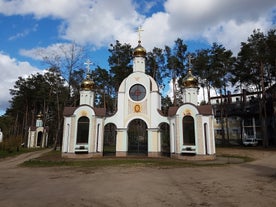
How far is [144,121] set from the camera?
20719 mm

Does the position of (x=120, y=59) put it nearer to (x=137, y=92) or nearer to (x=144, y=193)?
(x=137, y=92)

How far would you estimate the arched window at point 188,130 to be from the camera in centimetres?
1838

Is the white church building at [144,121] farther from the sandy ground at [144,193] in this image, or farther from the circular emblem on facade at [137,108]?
the sandy ground at [144,193]

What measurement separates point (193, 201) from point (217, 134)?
46.7 meters

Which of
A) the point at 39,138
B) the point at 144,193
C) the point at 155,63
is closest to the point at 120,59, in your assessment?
the point at 155,63

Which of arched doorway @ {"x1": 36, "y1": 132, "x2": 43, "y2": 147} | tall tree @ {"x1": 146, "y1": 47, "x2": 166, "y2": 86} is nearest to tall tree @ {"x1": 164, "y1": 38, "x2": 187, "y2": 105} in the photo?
tall tree @ {"x1": 146, "y1": 47, "x2": 166, "y2": 86}

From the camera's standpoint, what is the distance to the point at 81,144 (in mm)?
19625

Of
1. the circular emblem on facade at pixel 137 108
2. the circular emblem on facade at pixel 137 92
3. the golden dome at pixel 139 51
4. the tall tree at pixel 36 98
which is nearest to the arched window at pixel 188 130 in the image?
the circular emblem on facade at pixel 137 108

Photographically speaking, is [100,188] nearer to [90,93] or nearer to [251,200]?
[251,200]

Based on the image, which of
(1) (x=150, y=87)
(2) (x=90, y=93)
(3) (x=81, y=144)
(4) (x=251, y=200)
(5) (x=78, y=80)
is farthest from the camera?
(5) (x=78, y=80)

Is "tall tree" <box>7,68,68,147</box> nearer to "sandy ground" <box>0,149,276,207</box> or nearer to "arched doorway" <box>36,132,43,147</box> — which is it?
"arched doorway" <box>36,132,43,147</box>

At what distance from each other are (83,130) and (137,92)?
19.2 feet

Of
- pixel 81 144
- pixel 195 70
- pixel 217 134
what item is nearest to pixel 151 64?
pixel 195 70

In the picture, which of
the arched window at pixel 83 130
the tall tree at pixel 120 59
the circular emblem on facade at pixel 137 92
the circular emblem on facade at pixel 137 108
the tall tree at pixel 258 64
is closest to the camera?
the arched window at pixel 83 130
